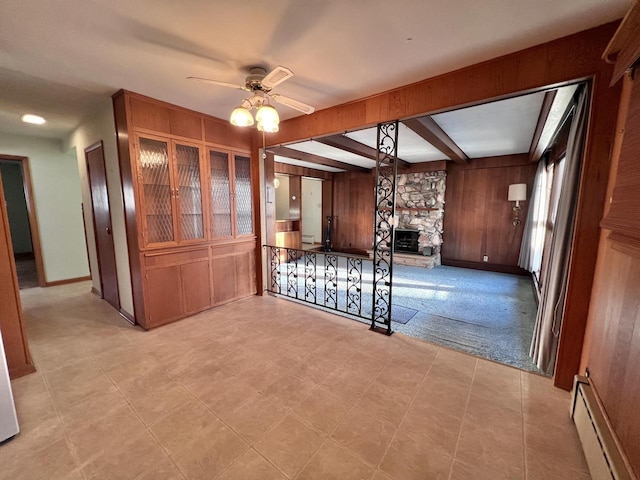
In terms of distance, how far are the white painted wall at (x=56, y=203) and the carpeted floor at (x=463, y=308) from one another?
3895mm

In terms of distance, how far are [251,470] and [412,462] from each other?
0.88 m

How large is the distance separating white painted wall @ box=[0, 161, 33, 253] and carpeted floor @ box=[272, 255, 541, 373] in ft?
24.1

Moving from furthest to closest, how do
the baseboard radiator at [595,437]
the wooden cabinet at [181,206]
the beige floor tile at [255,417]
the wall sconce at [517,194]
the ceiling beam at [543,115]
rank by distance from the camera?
1. the wall sconce at [517,194]
2. the wooden cabinet at [181,206]
3. the ceiling beam at [543,115]
4. the beige floor tile at [255,417]
5. the baseboard radiator at [595,437]

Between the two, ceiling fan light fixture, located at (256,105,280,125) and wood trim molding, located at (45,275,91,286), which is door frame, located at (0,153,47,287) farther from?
ceiling fan light fixture, located at (256,105,280,125)

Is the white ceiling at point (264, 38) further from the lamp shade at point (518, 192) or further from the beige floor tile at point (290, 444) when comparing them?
the lamp shade at point (518, 192)

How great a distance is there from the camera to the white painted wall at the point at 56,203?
13.8 feet

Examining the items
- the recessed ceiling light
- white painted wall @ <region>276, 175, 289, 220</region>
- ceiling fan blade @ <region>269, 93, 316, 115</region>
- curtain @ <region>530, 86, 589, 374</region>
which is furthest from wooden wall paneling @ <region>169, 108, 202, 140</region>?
white painted wall @ <region>276, 175, 289, 220</region>

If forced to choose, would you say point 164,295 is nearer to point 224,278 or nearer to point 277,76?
point 224,278

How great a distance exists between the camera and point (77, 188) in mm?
4648

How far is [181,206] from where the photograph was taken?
312 centimetres

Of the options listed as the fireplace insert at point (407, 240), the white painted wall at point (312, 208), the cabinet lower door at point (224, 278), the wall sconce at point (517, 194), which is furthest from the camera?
the white painted wall at point (312, 208)

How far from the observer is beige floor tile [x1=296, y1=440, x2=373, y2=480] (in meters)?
1.35

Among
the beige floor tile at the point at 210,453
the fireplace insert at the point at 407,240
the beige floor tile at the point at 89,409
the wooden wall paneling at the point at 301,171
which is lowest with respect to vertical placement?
the beige floor tile at the point at 89,409

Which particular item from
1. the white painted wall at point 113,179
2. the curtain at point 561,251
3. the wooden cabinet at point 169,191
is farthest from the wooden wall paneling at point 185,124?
the curtain at point 561,251
